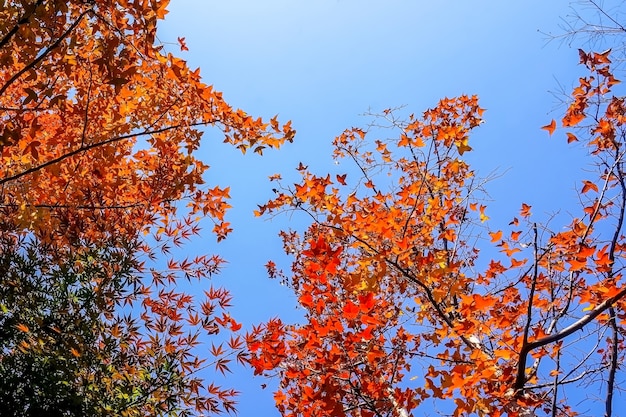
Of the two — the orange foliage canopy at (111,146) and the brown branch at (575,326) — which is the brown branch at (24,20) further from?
the brown branch at (575,326)

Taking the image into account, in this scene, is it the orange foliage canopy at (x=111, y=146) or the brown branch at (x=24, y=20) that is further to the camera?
the orange foliage canopy at (x=111, y=146)

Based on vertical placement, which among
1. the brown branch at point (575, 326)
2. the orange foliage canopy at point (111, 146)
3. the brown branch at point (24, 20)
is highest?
the orange foliage canopy at point (111, 146)

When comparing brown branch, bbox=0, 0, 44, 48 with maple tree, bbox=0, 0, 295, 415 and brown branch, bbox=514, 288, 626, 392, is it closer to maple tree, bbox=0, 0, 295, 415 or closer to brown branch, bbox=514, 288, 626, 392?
maple tree, bbox=0, 0, 295, 415

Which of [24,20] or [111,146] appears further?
[111,146]

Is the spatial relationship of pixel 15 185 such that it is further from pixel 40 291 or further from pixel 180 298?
pixel 180 298

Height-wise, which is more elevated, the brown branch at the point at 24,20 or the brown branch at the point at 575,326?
the brown branch at the point at 24,20

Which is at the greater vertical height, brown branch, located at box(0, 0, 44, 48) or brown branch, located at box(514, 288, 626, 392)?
brown branch, located at box(0, 0, 44, 48)

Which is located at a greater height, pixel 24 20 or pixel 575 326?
pixel 24 20

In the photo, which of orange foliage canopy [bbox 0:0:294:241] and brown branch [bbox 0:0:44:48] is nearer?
brown branch [bbox 0:0:44:48]

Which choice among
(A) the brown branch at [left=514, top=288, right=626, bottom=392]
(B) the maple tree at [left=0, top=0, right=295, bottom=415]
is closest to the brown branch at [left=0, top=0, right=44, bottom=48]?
(B) the maple tree at [left=0, top=0, right=295, bottom=415]

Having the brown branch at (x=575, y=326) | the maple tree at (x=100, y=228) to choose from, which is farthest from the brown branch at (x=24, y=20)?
the brown branch at (x=575, y=326)

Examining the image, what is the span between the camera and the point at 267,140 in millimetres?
4426

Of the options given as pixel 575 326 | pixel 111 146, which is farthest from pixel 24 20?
pixel 575 326

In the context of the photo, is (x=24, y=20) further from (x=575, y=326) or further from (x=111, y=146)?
(x=575, y=326)
